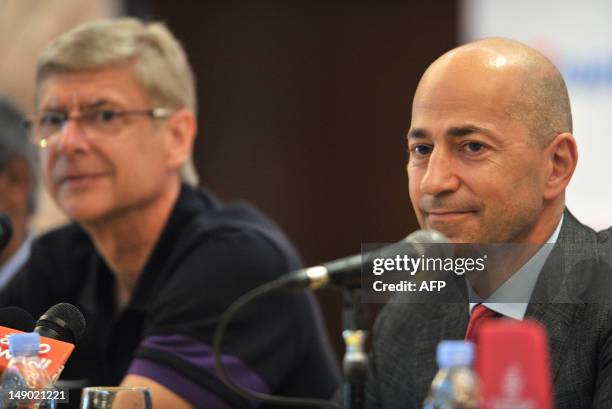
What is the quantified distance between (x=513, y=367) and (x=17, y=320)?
874mm

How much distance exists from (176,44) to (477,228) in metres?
1.33

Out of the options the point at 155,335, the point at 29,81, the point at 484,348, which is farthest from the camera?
the point at 29,81

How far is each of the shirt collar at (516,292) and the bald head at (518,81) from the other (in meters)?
0.20

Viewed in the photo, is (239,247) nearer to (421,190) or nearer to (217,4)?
(421,190)

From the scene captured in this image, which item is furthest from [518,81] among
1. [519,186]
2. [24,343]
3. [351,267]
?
[24,343]

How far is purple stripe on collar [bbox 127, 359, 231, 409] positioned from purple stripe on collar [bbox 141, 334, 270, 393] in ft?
0.16

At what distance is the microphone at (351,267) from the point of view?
129 centimetres

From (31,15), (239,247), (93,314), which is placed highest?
(31,15)

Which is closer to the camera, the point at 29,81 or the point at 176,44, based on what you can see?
the point at 176,44

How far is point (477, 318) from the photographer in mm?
1667

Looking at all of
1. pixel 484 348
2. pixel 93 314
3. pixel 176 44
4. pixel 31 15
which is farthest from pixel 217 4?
pixel 484 348

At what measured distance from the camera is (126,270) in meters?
2.67

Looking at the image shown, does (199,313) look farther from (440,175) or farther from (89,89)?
(440,175)

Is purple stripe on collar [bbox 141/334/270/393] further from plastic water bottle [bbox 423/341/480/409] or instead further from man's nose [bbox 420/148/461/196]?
Answer: plastic water bottle [bbox 423/341/480/409]
